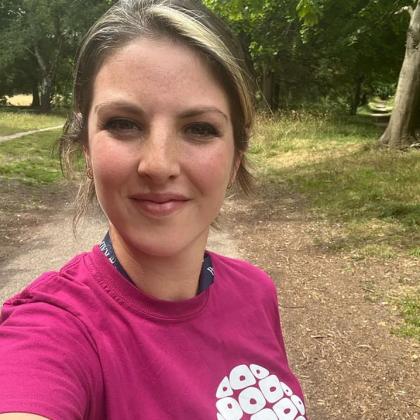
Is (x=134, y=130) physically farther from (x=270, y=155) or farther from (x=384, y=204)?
(x=270, y=155)

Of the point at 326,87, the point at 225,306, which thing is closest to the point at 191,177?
the point at 225,306

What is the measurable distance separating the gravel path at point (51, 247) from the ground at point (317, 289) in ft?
0.04

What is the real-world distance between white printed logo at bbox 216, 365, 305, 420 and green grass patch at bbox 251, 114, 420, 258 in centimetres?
121

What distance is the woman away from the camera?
107cm

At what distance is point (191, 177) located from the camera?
125 cm

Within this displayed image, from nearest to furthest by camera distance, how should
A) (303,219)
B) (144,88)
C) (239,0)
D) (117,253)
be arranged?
1. (144,88)
2. (117,253)
3. (303,219)
4. (239,0)

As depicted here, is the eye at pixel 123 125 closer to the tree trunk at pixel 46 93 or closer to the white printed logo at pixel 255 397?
the white printed logo at pixel 255 397

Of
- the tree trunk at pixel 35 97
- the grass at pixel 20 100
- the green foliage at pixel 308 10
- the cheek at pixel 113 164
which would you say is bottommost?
the grass at pixel 20 100

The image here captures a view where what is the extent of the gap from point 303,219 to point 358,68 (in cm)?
1697

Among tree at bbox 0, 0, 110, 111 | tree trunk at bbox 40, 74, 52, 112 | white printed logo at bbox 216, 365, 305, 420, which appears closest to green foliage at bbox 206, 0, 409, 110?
white printed logo at bbox 216, 365, 305, 420

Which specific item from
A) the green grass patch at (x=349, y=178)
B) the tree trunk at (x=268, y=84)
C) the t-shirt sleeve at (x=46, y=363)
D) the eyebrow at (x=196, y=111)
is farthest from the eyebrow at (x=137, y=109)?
the tree trunk at (x=268, y=84)

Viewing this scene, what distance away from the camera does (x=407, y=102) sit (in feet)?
42.7

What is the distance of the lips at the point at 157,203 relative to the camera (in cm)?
121

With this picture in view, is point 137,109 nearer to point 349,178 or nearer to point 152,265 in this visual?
point 152,265
